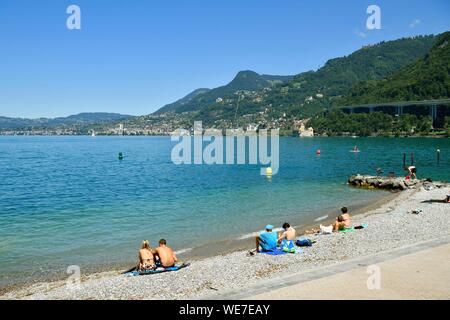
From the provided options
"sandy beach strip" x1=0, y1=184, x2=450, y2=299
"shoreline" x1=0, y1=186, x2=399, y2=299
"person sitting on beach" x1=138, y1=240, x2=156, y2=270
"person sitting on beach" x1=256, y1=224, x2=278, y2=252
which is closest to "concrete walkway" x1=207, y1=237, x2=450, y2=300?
"sandy beach strip" x1=0, y1=184, x2=450, y2=299

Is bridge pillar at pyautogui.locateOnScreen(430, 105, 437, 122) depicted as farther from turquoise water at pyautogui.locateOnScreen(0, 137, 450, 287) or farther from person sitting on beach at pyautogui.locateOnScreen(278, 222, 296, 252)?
person sitting on beach at pyautogui.locateOnScreen(278, 222, 296, 252)

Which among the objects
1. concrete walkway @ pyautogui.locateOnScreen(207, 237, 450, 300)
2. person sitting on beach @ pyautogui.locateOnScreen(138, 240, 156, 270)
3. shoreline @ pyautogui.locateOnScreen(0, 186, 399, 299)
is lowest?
shoreline @ pyautogui.locateOnScreen(0, 186, 399, 299)

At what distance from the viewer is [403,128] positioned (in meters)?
198

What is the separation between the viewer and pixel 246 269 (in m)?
14.9

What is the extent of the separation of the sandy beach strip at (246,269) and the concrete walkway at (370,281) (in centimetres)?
40

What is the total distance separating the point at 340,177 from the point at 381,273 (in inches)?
1852

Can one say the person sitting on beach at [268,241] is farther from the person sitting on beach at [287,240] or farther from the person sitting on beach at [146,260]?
the person sitting on beach at [146,260]

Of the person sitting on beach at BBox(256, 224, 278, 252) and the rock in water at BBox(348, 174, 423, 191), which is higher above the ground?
the person sitting on beach at BBox(256, 224, 278, 252)

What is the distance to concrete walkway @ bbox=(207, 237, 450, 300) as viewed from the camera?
1062cm

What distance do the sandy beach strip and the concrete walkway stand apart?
0.40m

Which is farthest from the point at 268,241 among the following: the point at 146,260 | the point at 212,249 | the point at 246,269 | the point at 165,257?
the point at 146,260
